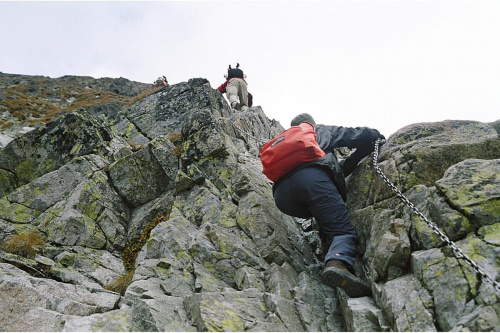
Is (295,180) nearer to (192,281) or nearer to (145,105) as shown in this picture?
(192,281)

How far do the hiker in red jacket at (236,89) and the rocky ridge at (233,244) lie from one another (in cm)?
1207

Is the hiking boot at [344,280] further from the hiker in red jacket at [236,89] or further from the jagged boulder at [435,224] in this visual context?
the hiker in red jacket at [236,89]

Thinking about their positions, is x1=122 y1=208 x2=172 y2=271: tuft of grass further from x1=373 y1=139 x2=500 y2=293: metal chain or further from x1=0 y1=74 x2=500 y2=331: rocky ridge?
x1=373 y1=139 x2=500 y2=293: metal chain

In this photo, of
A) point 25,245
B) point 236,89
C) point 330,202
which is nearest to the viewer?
point 330,202

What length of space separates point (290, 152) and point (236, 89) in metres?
19.7

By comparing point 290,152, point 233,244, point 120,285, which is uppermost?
point 290,152

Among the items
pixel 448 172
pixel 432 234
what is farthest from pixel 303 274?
pixel 448 172

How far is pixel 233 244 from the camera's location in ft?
30.1

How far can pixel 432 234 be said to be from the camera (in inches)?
253

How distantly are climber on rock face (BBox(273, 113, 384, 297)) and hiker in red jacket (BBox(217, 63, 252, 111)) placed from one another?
58.0 ft

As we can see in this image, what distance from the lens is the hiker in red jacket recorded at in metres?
27.1

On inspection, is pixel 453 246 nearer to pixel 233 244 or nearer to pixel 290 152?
pixel 290 152

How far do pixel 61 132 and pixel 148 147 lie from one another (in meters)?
5.84

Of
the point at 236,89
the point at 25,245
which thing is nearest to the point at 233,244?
the point at 25,245
